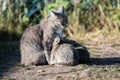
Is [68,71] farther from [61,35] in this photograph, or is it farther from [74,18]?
[74,18]

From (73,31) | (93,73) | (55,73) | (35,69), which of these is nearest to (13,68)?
(35,69)

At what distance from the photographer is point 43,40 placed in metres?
8.74

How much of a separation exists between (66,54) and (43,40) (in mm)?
544

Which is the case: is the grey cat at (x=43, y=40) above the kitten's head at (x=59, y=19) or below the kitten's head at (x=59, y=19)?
below

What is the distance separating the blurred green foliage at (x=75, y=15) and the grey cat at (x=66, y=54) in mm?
4787

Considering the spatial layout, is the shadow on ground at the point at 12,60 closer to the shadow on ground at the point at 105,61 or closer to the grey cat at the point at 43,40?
the shadow on ground at the point at 105,61

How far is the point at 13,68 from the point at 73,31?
5.27m

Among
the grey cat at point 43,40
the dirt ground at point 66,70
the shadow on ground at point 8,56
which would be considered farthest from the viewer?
the shadow on ground at point 8,56

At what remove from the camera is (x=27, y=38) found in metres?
8.98

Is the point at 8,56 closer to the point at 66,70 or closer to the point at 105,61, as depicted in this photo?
the point at 105,61

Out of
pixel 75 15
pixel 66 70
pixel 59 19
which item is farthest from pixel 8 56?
pixel 75 15

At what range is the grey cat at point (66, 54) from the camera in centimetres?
853

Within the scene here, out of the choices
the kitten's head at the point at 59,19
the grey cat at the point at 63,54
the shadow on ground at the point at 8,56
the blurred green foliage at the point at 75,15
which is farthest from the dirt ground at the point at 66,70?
the blurred green foliage at the point at 75,15

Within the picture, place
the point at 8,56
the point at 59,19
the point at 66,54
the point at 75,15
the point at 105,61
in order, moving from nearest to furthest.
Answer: the point at 66,54, the point at 59,19, the point at 105,61, the point at 8,56, the point at 75,15
